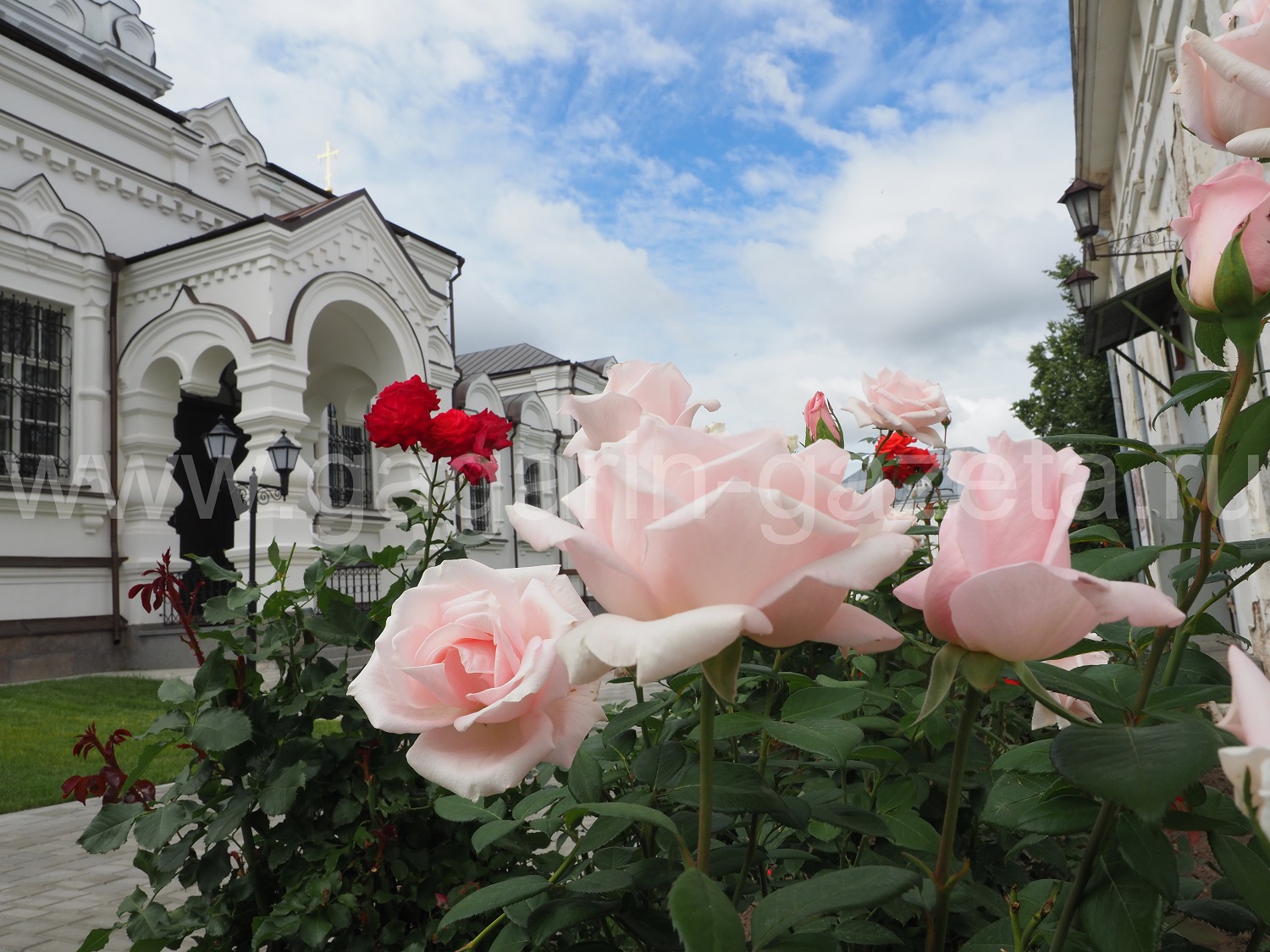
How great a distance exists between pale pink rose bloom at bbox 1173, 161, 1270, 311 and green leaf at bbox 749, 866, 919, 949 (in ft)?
1.65

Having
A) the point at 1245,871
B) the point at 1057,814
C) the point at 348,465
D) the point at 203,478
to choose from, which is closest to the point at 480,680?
the point at 1057,814

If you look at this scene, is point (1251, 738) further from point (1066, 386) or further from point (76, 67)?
point (1066, 386)

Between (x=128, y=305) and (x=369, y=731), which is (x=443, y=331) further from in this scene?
(x=369, y=731)

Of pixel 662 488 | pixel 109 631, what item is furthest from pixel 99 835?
pixel 109 631

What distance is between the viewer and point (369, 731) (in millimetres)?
1871

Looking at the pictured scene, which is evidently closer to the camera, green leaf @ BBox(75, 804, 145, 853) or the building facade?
green leaf @ BBox(75, 804, 145, 853)

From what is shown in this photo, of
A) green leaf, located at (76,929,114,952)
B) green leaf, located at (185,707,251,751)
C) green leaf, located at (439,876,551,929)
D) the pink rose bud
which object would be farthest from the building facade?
green leaf, located at (76,929,114,952)

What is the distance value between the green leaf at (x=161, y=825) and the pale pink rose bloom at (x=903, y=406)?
59.8 inches

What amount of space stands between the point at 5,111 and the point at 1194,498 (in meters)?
13.1

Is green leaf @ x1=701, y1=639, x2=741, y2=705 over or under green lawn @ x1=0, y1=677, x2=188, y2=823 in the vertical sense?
over

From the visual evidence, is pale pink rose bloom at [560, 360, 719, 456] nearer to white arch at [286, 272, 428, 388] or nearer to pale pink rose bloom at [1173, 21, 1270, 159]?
pale pink rose bloom at [1173, 21, 1270, 159]

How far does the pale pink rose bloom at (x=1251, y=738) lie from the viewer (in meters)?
0.35

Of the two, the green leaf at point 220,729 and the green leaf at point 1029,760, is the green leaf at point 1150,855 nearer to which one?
the green leaf at point 1029,760

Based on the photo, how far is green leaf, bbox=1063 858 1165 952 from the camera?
2.11 feet
